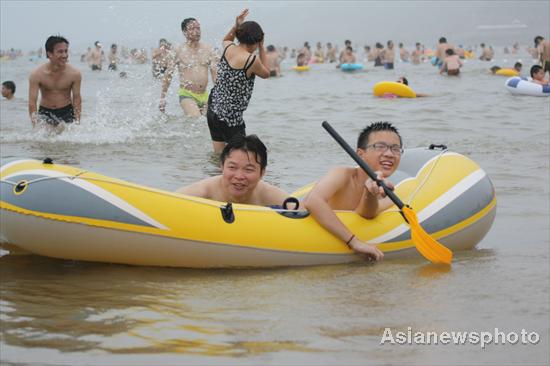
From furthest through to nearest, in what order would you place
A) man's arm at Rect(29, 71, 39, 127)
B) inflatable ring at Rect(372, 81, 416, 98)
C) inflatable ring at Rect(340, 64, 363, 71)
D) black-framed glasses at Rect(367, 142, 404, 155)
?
1. inflatable ring at Rect(340, 64, 363, 71)
2. inflatable ring at Rect(372, 81, 416, 98)
3. man's arm at Rect(29, 71, 39, 127)
4. black-framed glasses at Rect(367, 142, 404, 155)

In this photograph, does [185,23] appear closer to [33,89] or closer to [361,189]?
[33,89]

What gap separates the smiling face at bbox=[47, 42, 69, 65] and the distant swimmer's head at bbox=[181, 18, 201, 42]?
6.45 feet

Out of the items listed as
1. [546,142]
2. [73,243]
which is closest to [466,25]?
[546,142]

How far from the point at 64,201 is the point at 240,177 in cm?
104

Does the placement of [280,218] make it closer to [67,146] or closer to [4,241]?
[4,241]

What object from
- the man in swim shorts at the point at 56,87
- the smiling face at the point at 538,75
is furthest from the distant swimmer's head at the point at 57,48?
the smiling face at the point at 538,75

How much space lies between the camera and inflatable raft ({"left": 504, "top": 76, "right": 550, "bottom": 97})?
1722 centimetres

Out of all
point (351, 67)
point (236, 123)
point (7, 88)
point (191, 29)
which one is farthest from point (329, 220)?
point (351, 67)

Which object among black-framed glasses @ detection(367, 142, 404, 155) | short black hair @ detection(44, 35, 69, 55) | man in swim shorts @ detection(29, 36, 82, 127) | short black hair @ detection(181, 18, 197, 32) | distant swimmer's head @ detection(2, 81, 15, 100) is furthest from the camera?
distant swimmer's head @ detection(2, 81, 15, 100)

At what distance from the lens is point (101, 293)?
438 centimetres

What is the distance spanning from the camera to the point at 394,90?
1758 cm

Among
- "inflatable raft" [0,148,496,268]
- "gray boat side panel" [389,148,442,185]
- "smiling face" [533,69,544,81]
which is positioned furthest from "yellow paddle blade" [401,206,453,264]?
"smiling face" [533,69,544,81]

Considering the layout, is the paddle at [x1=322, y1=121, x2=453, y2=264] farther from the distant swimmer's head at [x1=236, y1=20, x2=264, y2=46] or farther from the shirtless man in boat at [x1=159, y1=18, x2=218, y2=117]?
the shirtless man in boat at [x1=159, y1=18, x2=218, y2=117]

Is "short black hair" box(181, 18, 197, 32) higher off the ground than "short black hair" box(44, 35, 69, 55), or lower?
higher
